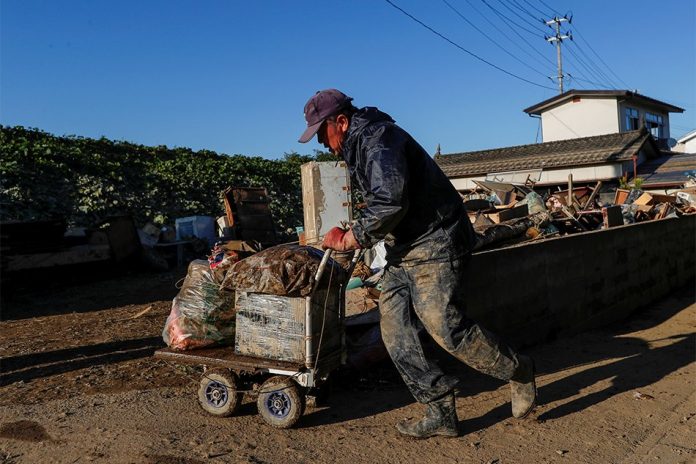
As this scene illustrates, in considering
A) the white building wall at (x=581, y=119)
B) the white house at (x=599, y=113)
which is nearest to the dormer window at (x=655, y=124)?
the white house at (x=599, y=113)

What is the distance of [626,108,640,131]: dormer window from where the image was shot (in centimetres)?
2917

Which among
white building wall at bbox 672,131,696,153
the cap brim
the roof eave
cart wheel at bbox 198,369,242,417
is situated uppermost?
the roof eave

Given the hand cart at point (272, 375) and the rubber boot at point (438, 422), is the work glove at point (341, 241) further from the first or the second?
the rubber boot at point (438, 422)

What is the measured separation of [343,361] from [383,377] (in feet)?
2.59

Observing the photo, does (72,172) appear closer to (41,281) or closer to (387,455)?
(41,281)

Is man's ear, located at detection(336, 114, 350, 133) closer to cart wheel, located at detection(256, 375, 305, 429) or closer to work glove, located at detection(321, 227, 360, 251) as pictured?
work glove, located at detection(321, 227, 360, 251)

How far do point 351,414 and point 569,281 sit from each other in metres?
3.50

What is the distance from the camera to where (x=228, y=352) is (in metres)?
3.65

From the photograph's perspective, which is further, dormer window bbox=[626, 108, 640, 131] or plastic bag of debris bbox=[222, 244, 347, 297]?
dormer window bbox=[626, 108, 640, 131]

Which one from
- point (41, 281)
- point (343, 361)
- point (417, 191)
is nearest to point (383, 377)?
point (343, 361)

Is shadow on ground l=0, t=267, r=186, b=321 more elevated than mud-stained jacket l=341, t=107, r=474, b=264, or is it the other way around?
mud-stained jacket l=341, t=107, r=474, b=264

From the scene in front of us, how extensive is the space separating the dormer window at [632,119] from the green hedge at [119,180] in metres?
Answer: 18.6

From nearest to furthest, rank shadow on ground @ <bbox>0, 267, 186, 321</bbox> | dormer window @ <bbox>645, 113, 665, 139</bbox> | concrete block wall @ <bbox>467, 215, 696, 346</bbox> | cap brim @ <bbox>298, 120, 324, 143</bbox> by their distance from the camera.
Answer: cap brim @ <bbox>298, 120, 324, 143</bbox> → concrete block wall @ <bbox>467, 215, 696, 346</bbox> → shadow on ground @ <bbox>0, 267, 186, 321</bbox> → dormer window @ <bbox>645, 113, 665, 139</bbox>

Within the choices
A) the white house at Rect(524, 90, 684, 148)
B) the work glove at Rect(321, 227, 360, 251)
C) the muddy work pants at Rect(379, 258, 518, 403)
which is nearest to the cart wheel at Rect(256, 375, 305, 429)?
the muddy work pants at Rect(379, 258, 518, 403)
